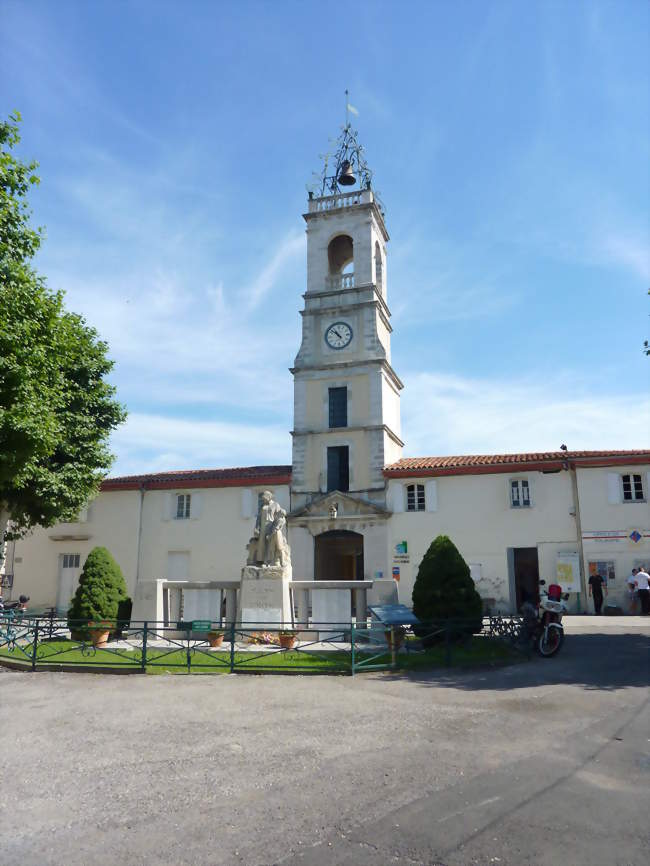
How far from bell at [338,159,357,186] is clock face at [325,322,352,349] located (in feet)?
27.7

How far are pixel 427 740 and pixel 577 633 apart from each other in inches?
440

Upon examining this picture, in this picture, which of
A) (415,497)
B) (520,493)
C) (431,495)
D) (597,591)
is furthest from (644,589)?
(415,497)

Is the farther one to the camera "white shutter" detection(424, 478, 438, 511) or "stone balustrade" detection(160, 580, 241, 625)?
"white shutter" detection(424, 478, 438, 511)

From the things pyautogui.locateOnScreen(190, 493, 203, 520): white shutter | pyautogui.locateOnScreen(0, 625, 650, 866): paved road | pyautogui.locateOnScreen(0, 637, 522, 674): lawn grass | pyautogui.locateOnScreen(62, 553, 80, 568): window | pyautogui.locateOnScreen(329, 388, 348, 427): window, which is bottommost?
pyautogui.locateOnScreen(0, 625, 650, 866): paved road

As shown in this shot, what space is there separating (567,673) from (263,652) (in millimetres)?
5403

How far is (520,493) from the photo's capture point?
82.4 ft

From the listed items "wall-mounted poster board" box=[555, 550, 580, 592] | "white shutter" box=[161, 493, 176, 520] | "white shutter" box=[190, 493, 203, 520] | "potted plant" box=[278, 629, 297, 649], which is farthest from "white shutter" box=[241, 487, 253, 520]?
"potted plant" box=[278, 629, 297, 649]

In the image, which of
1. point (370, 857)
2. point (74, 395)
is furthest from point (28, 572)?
point (370, 857)

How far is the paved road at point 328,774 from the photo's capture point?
4.23 meters

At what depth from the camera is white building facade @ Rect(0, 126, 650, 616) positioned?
24.2 metres

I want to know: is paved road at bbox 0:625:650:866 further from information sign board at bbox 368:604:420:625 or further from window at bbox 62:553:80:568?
window at bbox 62:553:80:568

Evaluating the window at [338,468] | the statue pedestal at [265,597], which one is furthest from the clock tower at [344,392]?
the statue pedestal at [265,597]

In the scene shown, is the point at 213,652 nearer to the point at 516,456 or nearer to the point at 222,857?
the point at 222,857

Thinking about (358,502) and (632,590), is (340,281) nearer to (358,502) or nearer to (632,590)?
(358,502)
